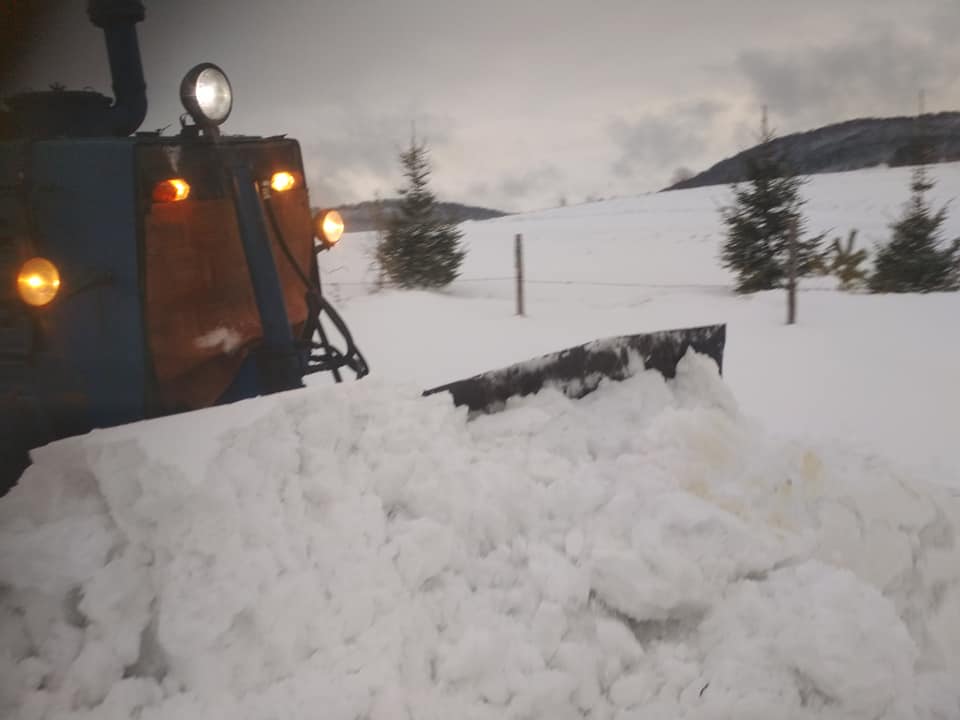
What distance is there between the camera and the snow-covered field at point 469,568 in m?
1.58

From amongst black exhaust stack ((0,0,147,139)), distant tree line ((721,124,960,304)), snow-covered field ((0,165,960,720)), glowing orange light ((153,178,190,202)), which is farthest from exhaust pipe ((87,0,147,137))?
distant tree line ((721,124,960,304))

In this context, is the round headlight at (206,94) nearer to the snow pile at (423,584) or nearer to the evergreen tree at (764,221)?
the snow pile at (423,584)

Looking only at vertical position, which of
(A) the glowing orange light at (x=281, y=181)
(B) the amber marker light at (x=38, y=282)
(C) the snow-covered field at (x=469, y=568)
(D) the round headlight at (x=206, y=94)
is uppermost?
(D) the round headlight at (x=206, y=94)

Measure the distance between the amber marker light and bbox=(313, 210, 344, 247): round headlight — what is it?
47.4 inches

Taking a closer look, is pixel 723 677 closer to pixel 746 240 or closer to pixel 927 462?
pixel 927 462

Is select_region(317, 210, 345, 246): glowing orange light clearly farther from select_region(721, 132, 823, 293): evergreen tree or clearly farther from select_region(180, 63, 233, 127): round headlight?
select_region(721, 132, 823, 293): evergreen tree

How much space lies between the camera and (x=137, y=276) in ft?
7.41

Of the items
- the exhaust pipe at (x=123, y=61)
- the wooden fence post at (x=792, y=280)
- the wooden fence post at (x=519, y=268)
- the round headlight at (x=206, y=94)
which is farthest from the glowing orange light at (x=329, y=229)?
the wooden fence post at (x=792, y=280)

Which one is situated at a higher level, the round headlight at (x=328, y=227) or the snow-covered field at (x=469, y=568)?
the round headlight at (x=328, y=227)

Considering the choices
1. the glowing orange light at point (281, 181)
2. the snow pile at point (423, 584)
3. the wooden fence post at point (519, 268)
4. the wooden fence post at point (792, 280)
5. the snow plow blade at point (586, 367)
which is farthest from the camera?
the wooden fence post at point (519, 268)

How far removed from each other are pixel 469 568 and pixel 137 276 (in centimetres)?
146

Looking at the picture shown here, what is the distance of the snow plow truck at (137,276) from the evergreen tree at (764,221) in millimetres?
8939

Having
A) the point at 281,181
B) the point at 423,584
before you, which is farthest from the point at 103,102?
the point at 423,584

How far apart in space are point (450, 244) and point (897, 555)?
34.1 feet
